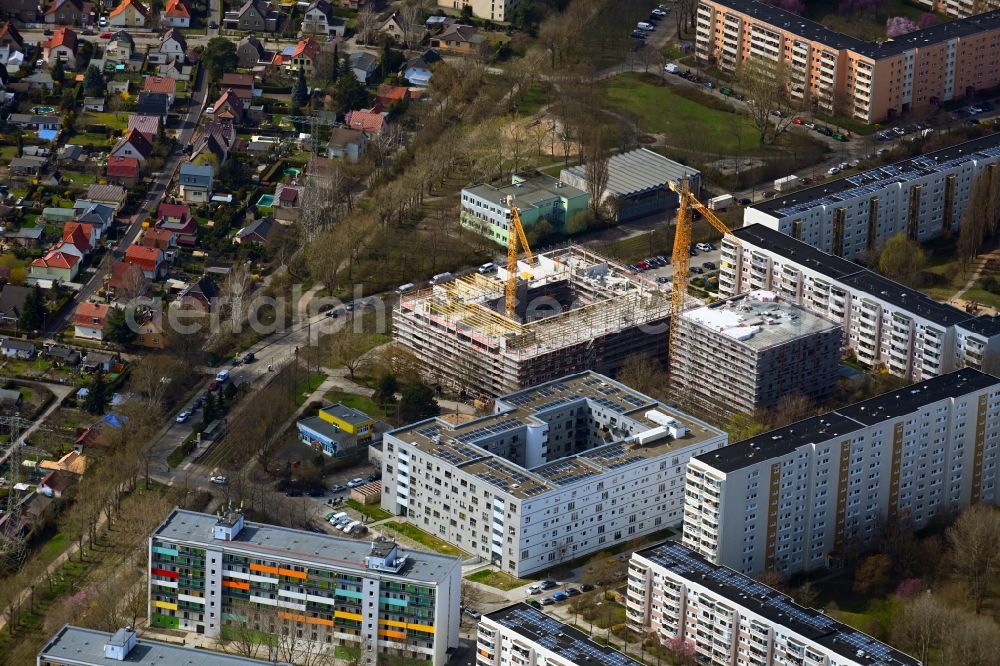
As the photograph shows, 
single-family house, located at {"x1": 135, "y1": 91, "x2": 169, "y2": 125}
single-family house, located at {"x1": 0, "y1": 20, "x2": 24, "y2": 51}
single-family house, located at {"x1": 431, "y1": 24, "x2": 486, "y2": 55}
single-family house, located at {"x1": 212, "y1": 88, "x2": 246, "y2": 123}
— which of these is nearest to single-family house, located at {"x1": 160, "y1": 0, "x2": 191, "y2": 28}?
single-family house, located at {"x1": 0, "y1": 20, "x2": 24, "y2": 51}

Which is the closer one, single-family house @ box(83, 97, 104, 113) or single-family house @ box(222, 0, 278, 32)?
single-family house @ box(83, 97, 104, 113)

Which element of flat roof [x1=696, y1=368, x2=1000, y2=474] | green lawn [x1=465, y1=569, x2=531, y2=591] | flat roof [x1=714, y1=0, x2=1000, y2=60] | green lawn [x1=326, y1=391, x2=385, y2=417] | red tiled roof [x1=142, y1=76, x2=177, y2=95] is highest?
flat roof [x1=714, y1=0, x2=1000, y2=60]

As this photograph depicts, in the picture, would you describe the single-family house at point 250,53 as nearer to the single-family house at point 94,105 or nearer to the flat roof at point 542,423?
the single-family house at point 94,105

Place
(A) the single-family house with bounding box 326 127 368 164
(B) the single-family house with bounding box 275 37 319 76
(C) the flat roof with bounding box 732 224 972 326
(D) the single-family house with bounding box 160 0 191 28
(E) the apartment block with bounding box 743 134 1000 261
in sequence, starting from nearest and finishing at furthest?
(C) the flat roof with bounding box 732 224 972 326 → (E) the apartment block with bounding box 743 134 1000 261 → (A) the single-family house with bounding box 326 127 368 164 → (B) the single-family house with bounding box 275 37 319 76 → (D) the single-family house with bounding box 160 0 191 28

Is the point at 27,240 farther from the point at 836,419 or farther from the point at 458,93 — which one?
the point at 836,419

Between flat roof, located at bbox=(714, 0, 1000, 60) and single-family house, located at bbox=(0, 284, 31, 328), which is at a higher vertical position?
flat roof, located at bbox=(714, 0, 1000, 60)

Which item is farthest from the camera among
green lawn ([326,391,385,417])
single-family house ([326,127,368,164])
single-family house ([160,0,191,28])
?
single-family house ([160,0,191,28])

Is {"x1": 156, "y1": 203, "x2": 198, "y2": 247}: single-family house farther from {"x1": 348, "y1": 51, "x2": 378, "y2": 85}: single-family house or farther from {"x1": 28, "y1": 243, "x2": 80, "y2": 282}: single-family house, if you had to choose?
{"x1": 348, "y1": 51, "x2": 378, "y2": 85}: single-family house

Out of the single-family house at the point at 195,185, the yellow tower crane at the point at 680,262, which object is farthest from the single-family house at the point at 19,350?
the yellow tower crane at the point at 680,262
